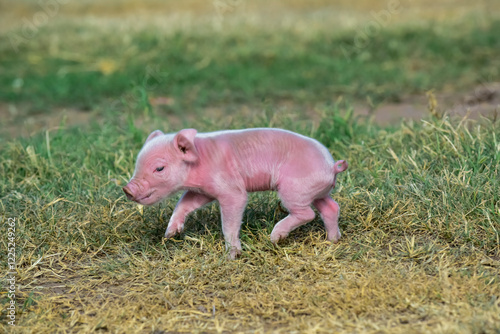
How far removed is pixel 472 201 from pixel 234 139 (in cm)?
127

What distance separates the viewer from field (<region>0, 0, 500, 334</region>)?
111 inches

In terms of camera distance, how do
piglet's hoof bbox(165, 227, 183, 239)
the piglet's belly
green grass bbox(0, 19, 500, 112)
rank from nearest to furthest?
1. the piglet's belly
2. piglet's hoof bbox(165, 227, 183, 239)
3. green grass bbox(0, 19, 500, 112)

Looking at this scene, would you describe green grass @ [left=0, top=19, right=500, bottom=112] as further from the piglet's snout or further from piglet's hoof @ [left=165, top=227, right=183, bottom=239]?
the piglet's snout

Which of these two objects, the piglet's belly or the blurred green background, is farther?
the blurred green background

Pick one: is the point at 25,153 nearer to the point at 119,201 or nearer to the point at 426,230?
the point at 119,201

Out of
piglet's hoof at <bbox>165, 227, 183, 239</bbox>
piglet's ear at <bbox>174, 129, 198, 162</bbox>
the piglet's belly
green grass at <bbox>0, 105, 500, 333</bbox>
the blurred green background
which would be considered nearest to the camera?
green grass at <bbox>0, 105, 500, 333</bbox>

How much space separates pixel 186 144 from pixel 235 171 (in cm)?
27

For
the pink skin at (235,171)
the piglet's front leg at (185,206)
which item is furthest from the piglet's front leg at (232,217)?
the piglet's front leg at (185,206)

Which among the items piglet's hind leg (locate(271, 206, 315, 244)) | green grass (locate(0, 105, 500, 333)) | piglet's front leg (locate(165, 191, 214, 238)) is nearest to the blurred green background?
green grass (locate(0, 105, 500, 333))

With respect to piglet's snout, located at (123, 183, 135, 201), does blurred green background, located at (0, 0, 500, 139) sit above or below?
below

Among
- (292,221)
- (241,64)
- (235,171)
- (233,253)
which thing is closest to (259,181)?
(235,171)

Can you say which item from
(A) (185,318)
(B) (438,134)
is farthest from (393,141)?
(A) (185,318)

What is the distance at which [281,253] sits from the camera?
130 inches

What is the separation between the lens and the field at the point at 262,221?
2.83m
